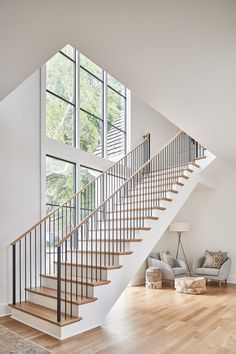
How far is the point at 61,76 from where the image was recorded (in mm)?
6133

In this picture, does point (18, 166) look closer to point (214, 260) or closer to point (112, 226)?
point (112, 226)

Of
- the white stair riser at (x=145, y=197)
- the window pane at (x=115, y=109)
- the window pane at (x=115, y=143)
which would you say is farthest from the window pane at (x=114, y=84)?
the white stair riser at (x=145, y=197)

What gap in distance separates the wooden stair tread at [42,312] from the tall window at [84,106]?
9.52ft

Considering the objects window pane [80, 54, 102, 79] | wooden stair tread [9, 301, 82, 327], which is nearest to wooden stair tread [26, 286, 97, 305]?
wooden stair tread [9, 301, 82, 327]

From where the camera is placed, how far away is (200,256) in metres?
7.83

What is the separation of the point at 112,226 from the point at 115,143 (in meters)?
2.78


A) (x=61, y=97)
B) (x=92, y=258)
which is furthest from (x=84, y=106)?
(x=92, y=258)

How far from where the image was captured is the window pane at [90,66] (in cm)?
669

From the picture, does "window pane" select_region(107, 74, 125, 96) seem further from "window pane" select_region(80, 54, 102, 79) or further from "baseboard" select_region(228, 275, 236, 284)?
"baseboard" select_region(228, 275, 236, 284)

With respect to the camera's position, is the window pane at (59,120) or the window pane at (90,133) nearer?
the window pane at (59,120)

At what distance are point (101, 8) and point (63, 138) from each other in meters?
3.95

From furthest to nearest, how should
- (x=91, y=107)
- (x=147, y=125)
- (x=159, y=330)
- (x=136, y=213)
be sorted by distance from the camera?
(x=147, y=125)
(x=91, y=107)
(x=136, y=213)
(x=159, y=330)

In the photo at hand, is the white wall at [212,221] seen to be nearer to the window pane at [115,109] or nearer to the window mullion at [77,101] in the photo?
the window pane at [115,109]

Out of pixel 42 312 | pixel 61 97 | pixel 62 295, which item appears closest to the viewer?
pixel 42 312
